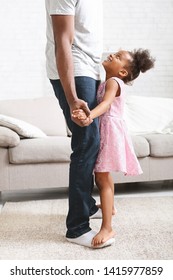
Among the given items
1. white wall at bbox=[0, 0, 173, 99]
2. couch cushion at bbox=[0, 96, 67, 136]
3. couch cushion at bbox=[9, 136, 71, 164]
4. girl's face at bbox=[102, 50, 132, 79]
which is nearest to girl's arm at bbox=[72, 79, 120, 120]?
girl's face at bbox=[102, 50, 132, 79]

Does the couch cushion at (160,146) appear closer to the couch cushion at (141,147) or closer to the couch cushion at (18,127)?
the couch cushion at (141,147)

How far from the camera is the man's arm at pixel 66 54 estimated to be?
6.32 ft

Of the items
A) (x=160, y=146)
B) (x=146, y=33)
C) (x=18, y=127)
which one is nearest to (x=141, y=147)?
(x=160, y=146)

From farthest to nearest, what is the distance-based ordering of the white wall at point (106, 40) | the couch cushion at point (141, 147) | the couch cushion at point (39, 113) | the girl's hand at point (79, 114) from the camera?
the white wall at point (106, 40)
the couch cushion at point (39, 113)
the couch cushion at point (141, 147)
the girl's hand at point (79, 114)

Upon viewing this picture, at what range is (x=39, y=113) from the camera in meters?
3.95

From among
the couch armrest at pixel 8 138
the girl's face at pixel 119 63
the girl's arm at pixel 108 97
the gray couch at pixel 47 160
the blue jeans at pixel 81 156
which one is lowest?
the gray couch at pixel 47 160

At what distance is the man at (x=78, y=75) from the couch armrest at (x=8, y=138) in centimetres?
107

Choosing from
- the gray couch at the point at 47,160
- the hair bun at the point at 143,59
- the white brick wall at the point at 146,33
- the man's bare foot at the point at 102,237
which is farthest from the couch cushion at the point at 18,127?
the white brick wall at the point at 146,33

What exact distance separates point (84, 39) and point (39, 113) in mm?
1927

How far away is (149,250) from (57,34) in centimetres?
100

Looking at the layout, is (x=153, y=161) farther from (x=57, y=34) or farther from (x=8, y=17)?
(x=8, y=17)

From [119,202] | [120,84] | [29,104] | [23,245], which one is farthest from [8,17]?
[23,245]

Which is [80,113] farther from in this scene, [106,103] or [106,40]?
[106,40]

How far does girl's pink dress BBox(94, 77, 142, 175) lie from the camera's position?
7.27ft
